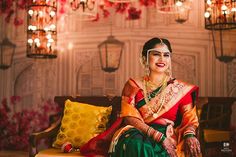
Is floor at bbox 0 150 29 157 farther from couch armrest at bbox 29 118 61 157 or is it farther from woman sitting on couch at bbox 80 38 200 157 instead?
woman sitting on couch at bbox 80 38 200 157

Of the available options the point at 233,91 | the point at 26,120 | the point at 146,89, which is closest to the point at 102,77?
the point at 26,120

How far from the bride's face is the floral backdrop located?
3.00 metres

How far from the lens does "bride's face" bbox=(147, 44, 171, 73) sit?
345 centimetres

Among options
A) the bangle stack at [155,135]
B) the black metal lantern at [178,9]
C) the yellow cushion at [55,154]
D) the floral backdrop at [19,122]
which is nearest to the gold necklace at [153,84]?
the bangle stack at [155,135]

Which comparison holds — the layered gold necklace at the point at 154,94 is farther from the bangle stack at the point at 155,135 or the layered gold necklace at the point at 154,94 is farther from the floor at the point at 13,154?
→ the floor at the point at 13,154

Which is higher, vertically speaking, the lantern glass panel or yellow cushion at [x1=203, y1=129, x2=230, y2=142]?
the lantern glass panel

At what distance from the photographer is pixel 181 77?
557 cm

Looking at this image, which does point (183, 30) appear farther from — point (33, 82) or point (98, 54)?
point (33, 82)

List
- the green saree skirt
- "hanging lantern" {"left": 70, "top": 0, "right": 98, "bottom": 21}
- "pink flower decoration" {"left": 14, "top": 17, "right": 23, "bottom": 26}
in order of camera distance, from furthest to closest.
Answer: "pink flower decoration" {"left": 14, "top": 17, "right": 23, "bottom": 26} → "hanging lantern" {"left": 70, "top": 0, "right": 98, "bottom": 21} → the green saree skirt

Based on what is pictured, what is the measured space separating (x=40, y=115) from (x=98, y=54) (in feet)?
4.31

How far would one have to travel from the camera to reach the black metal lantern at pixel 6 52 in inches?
256

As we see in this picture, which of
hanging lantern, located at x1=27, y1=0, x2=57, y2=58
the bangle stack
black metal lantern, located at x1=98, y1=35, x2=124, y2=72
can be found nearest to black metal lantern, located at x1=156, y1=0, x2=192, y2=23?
black metal lantern, located at x1=98, y1=35, x2=124, y2=72

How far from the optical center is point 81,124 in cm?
426

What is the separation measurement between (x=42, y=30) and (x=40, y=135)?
6.67 feet
